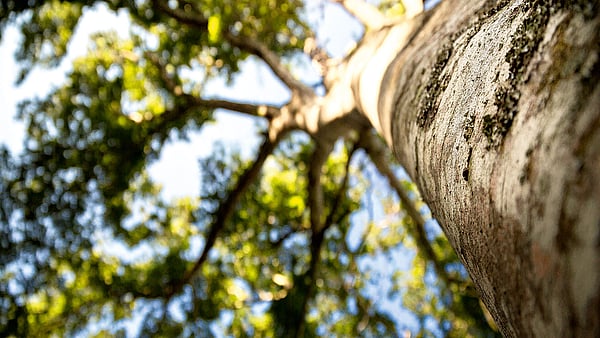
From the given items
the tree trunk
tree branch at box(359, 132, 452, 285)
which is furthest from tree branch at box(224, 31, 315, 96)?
the tree trunk

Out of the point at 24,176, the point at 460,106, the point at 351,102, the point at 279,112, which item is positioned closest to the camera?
the point at 460,106

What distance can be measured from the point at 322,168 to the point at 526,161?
561cm

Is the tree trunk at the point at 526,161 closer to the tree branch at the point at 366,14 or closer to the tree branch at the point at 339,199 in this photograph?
the tree branch at the point at 366,14

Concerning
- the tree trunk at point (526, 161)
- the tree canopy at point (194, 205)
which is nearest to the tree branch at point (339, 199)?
the tree canopy at point (194, 205)

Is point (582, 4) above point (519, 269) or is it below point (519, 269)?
above

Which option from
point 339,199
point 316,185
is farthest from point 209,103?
point 339,199

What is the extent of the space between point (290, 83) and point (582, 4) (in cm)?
540

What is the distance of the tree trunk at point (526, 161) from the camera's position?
1.95 ft

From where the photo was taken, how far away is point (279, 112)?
5.98 m

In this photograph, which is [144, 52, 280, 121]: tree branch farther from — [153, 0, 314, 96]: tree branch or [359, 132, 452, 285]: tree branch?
[359, 132, 452, 285]: tree branch

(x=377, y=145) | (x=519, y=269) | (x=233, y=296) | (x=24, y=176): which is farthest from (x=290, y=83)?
(x=519, y=269)

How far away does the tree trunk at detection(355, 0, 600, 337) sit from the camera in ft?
1.95

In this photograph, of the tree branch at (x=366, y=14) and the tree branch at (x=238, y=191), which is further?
the tree branch at (x=238, y=191)

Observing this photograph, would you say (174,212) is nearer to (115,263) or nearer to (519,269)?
(115,263)
